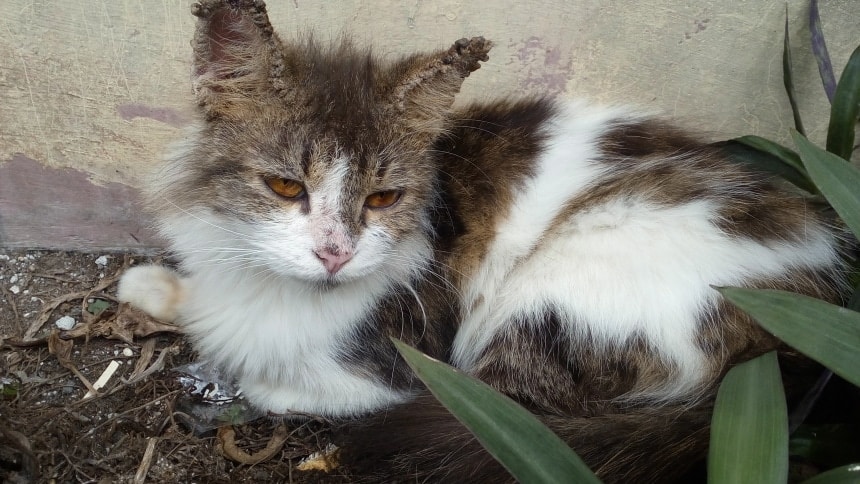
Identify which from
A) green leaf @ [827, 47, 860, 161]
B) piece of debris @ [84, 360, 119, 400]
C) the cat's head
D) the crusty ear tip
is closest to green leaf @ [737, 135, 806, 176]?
green leaf @ [827, 47, 860, 161]

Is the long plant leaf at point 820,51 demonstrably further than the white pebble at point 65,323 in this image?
No

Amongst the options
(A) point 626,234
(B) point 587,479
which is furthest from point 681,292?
(B) point 587,479

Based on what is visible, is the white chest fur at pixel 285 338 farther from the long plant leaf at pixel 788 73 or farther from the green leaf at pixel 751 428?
the long plant leaf at pixel 788 73

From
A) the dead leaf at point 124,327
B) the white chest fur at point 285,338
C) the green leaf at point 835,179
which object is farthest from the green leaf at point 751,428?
the dead leaf at point 124,327

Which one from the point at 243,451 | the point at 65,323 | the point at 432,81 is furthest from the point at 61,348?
the point at 432,81

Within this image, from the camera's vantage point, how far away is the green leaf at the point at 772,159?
2.02 meters

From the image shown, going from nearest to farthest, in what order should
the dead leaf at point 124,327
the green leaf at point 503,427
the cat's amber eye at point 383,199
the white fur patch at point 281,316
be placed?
the green leaf at point 503,427, the cat's amber eye at point 383,199, the white fur patch at point 281,316, the dead leaf at point 124,327

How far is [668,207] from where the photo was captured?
5.75 ft

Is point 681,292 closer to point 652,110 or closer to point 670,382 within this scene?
point 670,382

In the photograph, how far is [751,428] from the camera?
1241mm

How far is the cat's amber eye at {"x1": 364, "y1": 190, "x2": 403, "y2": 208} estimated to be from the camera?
163 cm

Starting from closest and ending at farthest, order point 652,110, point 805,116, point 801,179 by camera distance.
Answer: point 801,179, point 652,110, point 805,116

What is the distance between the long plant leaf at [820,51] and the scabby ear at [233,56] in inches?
66.6

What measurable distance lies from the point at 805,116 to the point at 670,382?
1.33 m
